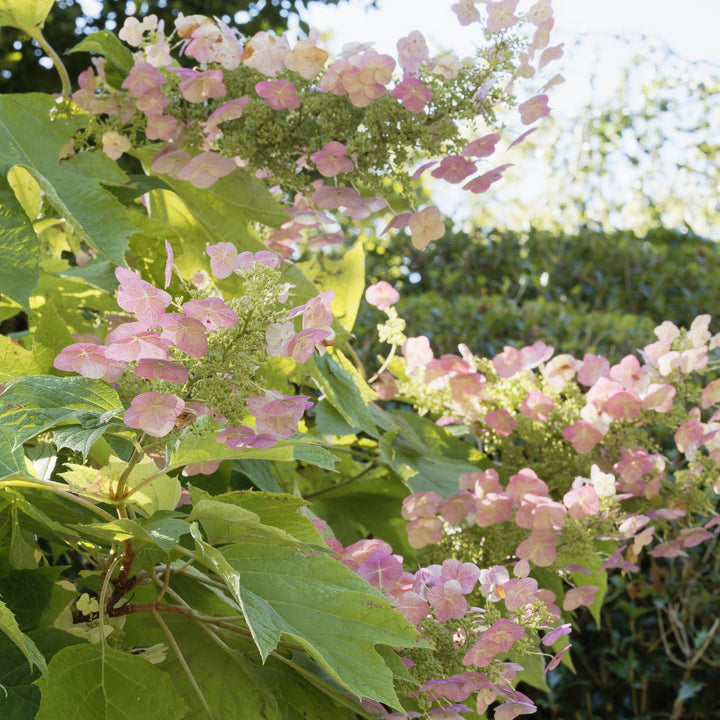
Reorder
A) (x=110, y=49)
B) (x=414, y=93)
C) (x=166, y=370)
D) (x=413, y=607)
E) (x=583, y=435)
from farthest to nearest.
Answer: (x=583, y=435) < (x=110, y=49) < (x=414, y=93) < (x=413, y=607) < (x=166, y=370)

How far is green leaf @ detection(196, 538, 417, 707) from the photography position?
1.91 feet

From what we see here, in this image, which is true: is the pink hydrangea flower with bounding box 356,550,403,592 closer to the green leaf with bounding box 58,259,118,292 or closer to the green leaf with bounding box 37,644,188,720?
the green leaf with bounding box 37,644,188,720

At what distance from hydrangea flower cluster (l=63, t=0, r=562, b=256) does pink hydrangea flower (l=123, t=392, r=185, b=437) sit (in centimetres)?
47

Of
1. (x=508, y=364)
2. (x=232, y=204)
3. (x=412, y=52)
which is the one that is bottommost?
(x=508, y=364)

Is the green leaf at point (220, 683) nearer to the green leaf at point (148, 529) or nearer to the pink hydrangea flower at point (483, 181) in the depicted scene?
the green leaf at point (148, 529)

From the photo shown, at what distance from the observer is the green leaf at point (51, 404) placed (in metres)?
0.58

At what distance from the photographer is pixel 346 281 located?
126 centimetres

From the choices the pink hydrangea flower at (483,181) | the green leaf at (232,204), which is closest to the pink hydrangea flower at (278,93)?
the green leaf at (232,204)

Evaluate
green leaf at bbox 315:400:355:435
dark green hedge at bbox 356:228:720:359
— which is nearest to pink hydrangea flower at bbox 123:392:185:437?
green leaf at bbox 315:400:355:435

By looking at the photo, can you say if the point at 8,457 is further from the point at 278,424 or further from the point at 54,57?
the point at 54,57

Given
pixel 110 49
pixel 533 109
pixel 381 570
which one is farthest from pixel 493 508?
pixel 110 49

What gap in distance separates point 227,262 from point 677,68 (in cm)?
1034

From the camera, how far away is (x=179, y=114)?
101 cm

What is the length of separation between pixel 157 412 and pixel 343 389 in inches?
20.6
